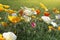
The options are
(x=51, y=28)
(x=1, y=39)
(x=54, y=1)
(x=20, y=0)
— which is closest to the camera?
(x=1, y=39)

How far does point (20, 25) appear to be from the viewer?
234cm

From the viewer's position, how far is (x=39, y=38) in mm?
2248

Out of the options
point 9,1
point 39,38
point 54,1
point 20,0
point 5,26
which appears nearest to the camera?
point 5,26

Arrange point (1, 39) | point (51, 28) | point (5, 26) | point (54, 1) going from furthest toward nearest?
point (54, 1), point (51, 28), point (5, 26), point (1, 39)

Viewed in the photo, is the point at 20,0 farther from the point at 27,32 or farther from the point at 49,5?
the point at 27,32

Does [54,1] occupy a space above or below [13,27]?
above

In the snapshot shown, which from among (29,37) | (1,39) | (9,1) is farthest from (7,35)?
(9,1)

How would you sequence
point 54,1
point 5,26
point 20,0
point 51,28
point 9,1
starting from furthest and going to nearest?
1. point 54,1
2. point 20,0
3. point 9,1
4. point 51,28
5. point 5,26

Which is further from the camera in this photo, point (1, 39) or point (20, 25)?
point (20, 25)

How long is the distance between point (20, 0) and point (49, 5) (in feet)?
1.93

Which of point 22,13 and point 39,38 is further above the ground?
point 22,13

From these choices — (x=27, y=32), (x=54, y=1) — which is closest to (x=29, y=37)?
(x=27, y=32)

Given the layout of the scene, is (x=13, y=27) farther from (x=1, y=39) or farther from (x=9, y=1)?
(x=9, y=1)

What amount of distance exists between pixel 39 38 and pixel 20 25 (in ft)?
0.78
